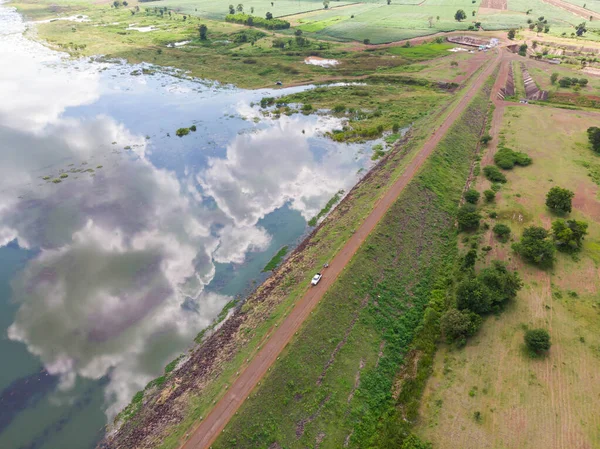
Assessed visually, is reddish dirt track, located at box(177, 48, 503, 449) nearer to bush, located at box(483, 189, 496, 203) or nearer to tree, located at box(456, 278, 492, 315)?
bush, located at box(483, 189, 496, 203)

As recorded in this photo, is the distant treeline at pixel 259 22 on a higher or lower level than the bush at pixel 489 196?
higher

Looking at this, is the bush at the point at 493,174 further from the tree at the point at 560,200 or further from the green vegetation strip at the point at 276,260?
the green vegetation strip at the point at 276,260

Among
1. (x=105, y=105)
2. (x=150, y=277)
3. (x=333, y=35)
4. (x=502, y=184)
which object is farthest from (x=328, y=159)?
(x=333, y=35)

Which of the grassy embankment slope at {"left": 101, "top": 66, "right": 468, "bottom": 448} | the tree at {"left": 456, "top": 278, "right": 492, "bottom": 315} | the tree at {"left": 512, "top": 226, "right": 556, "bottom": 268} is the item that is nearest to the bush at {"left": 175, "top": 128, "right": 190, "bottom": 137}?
the grassy embankment slope at {"left": 101, "top": 66, "right": 468, "bottom": 448}

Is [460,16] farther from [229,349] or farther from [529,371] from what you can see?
[229,349]

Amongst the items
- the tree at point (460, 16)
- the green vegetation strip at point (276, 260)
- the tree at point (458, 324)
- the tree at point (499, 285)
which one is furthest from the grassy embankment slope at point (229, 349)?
the tree at point (460, 16)
